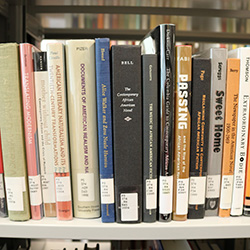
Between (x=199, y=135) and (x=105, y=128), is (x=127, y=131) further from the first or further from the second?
(x=199, y=135)

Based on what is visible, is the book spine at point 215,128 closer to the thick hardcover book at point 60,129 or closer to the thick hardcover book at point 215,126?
the thick hardcover book at point 215,126

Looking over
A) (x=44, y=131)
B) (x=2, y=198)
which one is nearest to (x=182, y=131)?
(x=44, y=131)

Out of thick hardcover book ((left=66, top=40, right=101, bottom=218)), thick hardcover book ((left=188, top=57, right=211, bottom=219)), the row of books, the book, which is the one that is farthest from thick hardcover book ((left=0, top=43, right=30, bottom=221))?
thick hardcover book ((left=188, top=57, right=211, bottom=219))

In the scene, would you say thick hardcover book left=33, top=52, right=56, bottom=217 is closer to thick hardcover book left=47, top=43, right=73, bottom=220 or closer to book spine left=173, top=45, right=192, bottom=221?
thick hardcover book left=47, top=43, right=73, bottom=220

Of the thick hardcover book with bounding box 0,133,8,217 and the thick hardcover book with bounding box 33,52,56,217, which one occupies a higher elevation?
the thick hardcover book with bounding box 33,52,56,217

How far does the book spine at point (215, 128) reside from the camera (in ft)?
1.67

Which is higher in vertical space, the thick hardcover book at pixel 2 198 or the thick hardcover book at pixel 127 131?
the thick hardcover book at pixel 127 131

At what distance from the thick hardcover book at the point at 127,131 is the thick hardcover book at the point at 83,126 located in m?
0.05

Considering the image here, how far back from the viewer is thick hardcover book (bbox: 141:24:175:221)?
49 cm

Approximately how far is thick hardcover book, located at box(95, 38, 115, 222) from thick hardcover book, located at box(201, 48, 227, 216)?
0.70ft

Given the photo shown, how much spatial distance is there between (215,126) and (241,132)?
0.06 meters

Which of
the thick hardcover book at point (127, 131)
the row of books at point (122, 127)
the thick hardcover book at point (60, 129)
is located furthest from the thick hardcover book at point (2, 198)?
the thick hardcover book at point (127, 131)

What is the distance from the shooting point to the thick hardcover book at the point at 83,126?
1.60 ft

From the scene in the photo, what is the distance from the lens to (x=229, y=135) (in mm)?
524
